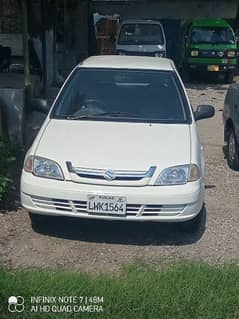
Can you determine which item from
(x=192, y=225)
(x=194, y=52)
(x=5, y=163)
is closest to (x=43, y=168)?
(x=5, y=163)

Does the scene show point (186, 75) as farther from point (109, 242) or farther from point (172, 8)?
point (109, 242)

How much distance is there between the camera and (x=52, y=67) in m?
15.9

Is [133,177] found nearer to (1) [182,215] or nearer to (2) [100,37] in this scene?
(1) [182,215]

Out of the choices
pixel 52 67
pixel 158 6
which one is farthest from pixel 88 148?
pixel 158 6

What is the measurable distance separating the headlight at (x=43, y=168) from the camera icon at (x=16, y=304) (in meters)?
1.36

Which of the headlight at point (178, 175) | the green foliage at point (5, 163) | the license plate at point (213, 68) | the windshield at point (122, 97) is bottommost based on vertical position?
the license plate at point (213, 68)

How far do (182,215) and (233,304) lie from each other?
1.25m

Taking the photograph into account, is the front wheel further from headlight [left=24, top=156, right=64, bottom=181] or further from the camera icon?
the camera icon

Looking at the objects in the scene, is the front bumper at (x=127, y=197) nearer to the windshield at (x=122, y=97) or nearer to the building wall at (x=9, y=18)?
the windshield at (x=122, y=97)

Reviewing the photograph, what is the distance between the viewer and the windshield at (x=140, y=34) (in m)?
19.5

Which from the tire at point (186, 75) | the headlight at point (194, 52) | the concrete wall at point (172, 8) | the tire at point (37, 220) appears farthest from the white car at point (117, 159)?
the concrete wall at point (172, 8)

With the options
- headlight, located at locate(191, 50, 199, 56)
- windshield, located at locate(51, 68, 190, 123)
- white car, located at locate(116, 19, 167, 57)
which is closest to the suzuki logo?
windshield, located at locate(51, 68, 190, 123)

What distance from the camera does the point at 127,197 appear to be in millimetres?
5207

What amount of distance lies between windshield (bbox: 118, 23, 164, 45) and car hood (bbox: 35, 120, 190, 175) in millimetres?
13654
